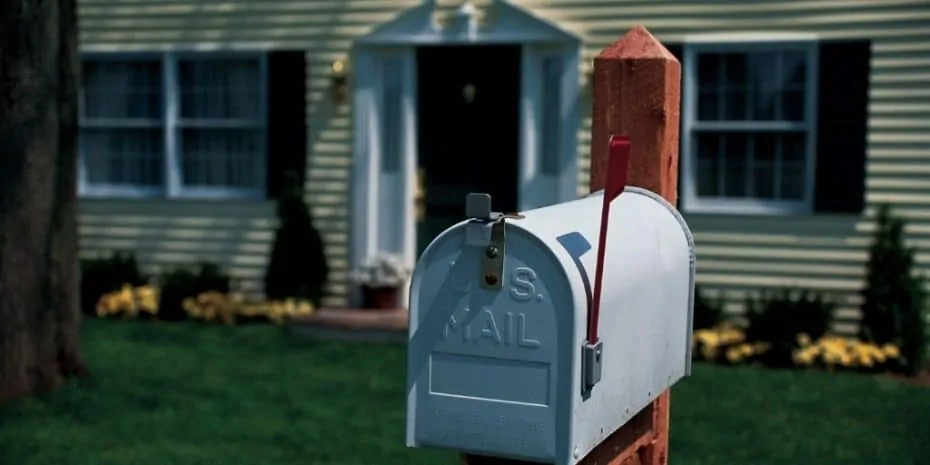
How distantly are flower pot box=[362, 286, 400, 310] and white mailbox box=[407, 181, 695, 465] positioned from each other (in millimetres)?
7449

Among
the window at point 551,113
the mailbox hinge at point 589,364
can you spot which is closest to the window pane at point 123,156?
the window at point 551,113

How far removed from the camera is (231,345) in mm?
8875

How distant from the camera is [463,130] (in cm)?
999

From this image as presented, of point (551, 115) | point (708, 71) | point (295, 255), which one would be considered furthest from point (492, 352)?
point (295, 255)

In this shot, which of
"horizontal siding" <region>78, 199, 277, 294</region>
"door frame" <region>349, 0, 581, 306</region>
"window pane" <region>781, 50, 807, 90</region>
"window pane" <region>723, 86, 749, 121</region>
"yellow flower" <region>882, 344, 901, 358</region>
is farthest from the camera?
"horizontal siding" <region>78, 199, 277, 294</region>

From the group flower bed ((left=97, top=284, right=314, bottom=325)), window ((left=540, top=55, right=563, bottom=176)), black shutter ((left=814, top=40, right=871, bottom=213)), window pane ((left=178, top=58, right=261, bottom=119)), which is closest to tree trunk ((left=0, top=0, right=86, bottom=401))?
A: flower bed ((left=97, top=284, right=314, bottom=325))

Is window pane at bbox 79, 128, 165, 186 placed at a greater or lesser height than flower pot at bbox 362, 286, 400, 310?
greater

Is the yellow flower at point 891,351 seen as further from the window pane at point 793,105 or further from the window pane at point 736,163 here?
the window pane at point 793,105

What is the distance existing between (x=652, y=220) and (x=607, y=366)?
1.77 feet

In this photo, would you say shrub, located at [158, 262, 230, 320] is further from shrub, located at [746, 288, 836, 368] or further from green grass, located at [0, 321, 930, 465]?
shrub, located at [746, 288, 836, 368]

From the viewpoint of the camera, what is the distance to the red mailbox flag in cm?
218

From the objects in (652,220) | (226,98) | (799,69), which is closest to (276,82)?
(226,98)

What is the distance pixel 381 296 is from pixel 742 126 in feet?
10.6

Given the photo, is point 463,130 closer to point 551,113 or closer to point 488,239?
point 551,113
